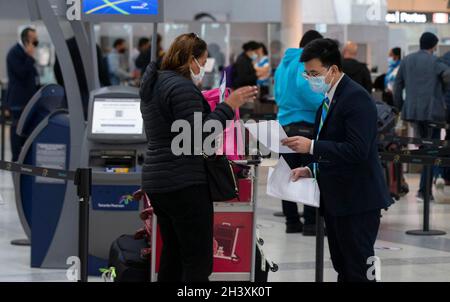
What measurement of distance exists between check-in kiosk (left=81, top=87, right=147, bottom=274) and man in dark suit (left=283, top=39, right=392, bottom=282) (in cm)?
257

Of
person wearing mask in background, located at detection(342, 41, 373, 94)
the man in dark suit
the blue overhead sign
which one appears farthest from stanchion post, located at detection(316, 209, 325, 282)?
person wearing mask in background, located at detection(342, 41, 373, 94)

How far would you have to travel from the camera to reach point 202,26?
74.8ft

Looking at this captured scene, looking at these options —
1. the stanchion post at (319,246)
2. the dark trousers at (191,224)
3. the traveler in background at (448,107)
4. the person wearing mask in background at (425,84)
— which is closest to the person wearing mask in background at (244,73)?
the traveler in background at (448,107)

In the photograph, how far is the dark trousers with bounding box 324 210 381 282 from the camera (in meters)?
5.35

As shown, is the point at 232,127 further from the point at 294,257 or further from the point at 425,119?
the point at 425,119

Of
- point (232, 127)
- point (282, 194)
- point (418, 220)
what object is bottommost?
point (418, 220)

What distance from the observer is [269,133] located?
555 cm

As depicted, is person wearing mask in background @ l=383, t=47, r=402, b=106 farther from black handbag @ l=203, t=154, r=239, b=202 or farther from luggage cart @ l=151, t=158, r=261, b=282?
black handbag @ l=203, t=154, r=239, b=202

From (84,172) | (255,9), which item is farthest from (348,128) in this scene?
(255,9)

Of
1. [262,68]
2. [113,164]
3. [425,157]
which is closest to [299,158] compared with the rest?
[425,157]

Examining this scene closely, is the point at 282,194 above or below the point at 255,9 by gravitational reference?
below

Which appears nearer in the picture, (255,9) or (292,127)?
(292,127)

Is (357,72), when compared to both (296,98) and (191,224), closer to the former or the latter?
(296,98)

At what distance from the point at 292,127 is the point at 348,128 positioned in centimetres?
406
